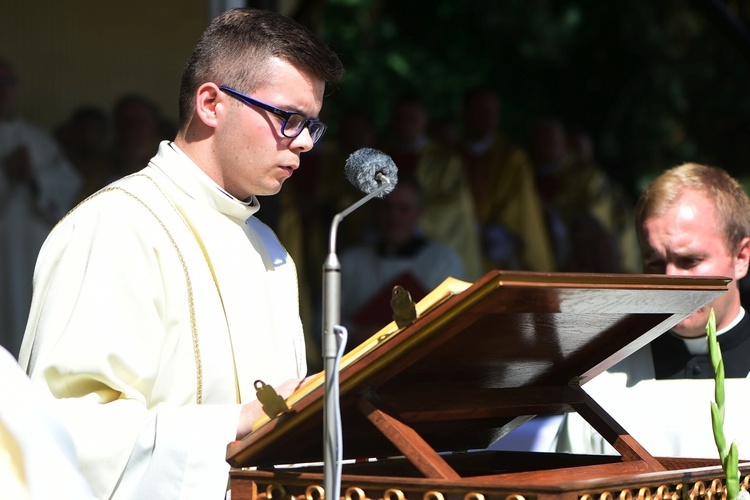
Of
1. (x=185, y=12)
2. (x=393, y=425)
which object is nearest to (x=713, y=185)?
(x=393, y=425)

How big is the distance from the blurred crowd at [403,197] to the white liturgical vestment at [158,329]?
4240mm

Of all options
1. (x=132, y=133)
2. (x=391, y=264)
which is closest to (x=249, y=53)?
(x=132, y=133)

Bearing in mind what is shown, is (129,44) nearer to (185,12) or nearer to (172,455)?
(185,12)

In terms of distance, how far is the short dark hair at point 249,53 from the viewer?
8.88 ft

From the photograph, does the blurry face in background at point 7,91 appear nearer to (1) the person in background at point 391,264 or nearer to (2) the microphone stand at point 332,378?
(1) the person in background at point 391,264

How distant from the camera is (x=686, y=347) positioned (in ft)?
11.9

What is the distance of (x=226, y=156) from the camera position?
2.79 meters

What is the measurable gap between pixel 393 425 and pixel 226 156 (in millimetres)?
941

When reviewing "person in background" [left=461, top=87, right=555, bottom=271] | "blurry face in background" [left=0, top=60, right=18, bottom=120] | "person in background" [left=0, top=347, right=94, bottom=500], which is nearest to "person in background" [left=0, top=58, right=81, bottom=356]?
"blurry face in background" [left=0, top=60, right=18, bottom=120]

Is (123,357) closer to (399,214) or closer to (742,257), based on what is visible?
(742,257)

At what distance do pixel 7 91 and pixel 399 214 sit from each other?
115 inches

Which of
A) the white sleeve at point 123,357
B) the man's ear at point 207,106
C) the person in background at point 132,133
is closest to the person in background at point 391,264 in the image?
the person in background at point 132,133

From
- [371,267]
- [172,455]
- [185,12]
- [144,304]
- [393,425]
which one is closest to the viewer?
[393,425]

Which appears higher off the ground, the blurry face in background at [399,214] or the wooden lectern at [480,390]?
the blurry face in background at [399,214]
